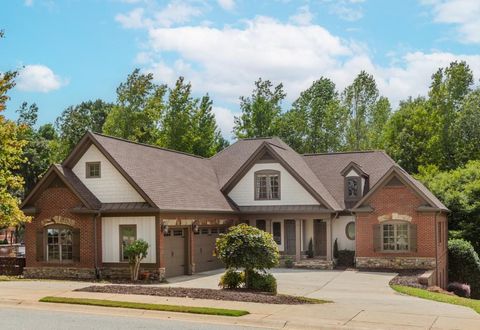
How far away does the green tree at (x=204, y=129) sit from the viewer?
58.8m

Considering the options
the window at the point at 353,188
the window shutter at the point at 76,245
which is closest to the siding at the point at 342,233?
the window at the point at 353,188

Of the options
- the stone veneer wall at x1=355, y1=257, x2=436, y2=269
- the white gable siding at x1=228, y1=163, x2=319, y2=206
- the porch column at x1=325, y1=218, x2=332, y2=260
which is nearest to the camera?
the stone veneer wall at x1=355, y1=257, x2=436, y2=269

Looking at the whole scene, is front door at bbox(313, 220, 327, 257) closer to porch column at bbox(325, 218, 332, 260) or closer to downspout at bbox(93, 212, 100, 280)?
porch column at bbox(325, 218, 332, 260)

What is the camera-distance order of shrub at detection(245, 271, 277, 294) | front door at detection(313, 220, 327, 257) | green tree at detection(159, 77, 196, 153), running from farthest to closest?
green tree at detection(159, 77, 196, 153) < front door at detection(313, 220, 327, 257) < shrub at detection(245, 271, 277, 294)

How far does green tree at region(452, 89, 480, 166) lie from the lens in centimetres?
5816

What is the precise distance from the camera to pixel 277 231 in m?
36.4

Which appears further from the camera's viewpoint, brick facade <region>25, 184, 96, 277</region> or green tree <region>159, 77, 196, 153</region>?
green tree <region>159, 77, 196, 153</region>

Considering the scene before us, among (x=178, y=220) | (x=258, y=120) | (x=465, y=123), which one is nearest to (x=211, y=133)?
(x=258, y=120)

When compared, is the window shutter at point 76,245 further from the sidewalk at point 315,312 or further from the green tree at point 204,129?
the green tree at point 204,129

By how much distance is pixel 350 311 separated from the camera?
16984 millimetres

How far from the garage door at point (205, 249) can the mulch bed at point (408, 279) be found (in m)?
9.18

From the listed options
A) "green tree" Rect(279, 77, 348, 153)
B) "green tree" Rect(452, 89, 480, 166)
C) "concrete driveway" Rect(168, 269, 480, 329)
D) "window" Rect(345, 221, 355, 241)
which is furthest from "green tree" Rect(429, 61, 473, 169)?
"concrete driveway" Rect(168, 269, 480, 329)

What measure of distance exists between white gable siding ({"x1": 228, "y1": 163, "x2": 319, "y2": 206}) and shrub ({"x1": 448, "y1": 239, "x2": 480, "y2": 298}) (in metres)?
8.59

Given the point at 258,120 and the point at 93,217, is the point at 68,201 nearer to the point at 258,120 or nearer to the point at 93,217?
the point at 93,217
